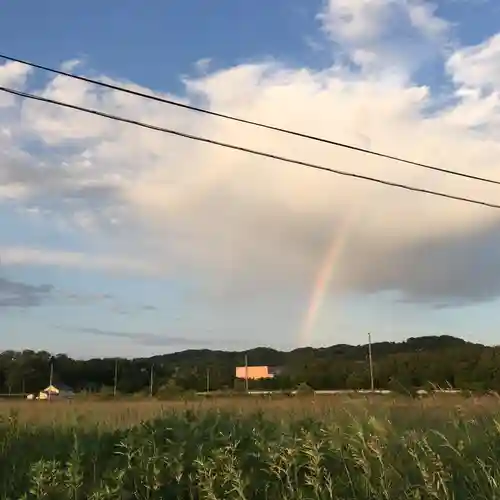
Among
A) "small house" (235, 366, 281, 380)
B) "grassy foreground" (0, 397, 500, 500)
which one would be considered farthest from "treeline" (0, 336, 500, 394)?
"grassy foreground" (0, 397, 500, 500)

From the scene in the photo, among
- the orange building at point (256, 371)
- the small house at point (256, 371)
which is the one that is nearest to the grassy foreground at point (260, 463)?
the small house at point (256, 371)

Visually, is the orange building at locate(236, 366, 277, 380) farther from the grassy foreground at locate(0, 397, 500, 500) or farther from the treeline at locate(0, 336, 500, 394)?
the grassy foreground at locate(0, 397, 500, 500)

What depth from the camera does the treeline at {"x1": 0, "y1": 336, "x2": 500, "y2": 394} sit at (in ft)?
162

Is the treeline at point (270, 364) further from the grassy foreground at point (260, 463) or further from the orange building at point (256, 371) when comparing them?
the grassy foreground at point (260, 463)

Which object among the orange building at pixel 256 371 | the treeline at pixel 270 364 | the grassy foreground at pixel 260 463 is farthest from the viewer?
the orange building at pixel 256 371

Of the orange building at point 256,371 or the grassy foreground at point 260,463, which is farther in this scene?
the orange building at point 256,371

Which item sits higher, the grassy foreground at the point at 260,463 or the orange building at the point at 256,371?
the orange building at the point at 256,371

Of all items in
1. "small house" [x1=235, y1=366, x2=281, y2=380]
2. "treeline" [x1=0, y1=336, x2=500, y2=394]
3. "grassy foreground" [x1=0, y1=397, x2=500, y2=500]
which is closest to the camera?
"grassy foreground" [x1=0, y1=397, x2=500, y2=500]

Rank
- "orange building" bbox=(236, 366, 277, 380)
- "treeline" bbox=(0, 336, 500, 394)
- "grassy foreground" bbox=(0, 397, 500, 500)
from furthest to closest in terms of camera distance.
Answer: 1. "orange building" bbox=(236, 366, 277, 380)
2. "treeline" bbox=(0, 336, 500, 394)
3. "grassy foreground" bbox=(0, 397, 500, 500)

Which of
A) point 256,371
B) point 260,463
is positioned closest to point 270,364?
point 256,371

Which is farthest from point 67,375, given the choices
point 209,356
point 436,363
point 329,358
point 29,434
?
point 29,434

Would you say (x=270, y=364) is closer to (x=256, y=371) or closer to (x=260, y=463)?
(x=256, y=371)

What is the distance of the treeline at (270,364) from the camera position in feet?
162

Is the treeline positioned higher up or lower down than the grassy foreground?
higher up
